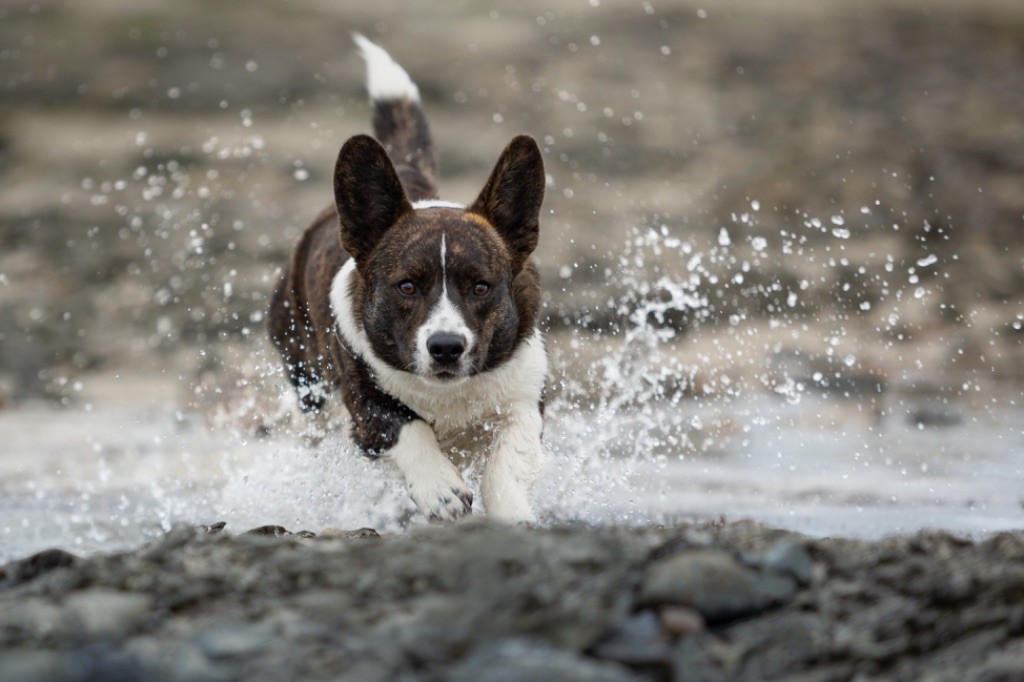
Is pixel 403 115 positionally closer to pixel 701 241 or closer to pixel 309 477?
pixel 309 477

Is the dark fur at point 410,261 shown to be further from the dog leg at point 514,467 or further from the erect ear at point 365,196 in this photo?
the dog leg at point 514,467

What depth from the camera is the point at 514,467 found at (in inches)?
177

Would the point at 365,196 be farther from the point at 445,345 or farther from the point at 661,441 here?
the point at 661,441

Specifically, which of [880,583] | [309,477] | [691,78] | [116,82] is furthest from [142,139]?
[880,583]

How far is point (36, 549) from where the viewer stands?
173 inches

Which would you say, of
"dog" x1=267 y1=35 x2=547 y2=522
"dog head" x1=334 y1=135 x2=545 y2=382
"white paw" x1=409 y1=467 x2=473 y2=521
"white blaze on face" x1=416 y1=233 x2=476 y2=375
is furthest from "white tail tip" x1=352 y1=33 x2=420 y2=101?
"white paw" x1=409 y1=467 x2=473 y2=521

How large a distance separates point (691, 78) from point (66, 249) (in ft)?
19.8

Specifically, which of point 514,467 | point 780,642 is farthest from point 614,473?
point 780,642

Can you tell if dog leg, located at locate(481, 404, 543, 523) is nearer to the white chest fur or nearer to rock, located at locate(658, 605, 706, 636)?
the white chest fur

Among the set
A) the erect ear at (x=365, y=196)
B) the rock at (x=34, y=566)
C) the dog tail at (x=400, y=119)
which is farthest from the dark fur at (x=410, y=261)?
the rock at (x=34, y=566)

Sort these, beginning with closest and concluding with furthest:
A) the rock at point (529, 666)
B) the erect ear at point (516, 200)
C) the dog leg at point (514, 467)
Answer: the rock at point (529, 666) < the dog leg at point (514, 467) < the erect ear at point (516, 200)

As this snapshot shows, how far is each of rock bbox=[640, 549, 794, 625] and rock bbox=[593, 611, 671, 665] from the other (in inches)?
2.8

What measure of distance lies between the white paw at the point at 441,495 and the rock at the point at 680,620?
181 centimetres

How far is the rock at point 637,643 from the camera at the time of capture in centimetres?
235
